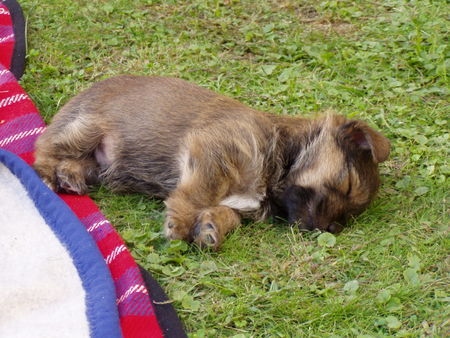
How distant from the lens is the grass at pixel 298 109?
4.04 m

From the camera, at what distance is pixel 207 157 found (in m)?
4.82

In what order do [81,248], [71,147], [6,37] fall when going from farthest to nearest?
[6,37], [71,147], [81,248]

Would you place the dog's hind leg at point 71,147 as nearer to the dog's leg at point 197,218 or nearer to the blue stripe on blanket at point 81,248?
the blue stripe on blanket at point 81,248

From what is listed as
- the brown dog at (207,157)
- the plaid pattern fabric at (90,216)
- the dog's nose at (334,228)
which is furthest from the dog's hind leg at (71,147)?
the dog's nose at (334,228)

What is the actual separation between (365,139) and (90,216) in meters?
2.00

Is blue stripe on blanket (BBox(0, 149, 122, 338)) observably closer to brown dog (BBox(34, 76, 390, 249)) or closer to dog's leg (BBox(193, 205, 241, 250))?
brown dog (BBox(34, 76, 390, 249))

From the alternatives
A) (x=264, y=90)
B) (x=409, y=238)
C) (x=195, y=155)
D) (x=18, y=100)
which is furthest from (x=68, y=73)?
(x=409, y=238)

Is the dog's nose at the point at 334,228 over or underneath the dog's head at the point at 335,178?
underneath

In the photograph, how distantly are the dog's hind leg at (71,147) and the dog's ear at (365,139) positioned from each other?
6.24 ft

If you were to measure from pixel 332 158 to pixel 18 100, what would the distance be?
110 inches

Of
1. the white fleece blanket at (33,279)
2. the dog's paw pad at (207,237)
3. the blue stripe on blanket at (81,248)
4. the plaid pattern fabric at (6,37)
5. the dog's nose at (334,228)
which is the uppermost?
the plaid pattern fabric at (6,37)

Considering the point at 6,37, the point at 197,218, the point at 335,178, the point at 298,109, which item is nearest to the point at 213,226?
the point at 197,218

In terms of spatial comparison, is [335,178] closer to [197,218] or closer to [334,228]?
[334,228]

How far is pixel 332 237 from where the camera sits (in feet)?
15.3
